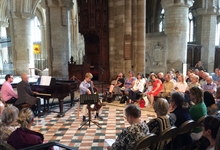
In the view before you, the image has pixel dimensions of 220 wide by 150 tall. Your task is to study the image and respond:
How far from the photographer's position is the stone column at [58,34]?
40.0ft

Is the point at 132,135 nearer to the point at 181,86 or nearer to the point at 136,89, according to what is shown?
the point at 181,86

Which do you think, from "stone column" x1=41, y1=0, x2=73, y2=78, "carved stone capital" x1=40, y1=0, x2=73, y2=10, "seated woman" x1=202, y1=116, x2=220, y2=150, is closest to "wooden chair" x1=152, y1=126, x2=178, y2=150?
"seated woman" x1=202, y1=116, x2=220, y2=150

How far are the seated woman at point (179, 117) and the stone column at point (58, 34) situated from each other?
1025 cm

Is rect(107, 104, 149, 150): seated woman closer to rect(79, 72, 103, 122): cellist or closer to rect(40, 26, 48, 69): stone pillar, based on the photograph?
rect(79, 72, 103, 122): cellist

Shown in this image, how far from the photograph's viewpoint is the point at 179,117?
3012 mm

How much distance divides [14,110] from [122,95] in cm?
589

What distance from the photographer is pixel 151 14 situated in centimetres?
2183

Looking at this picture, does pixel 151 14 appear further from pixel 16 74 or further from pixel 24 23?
pixel 16 74

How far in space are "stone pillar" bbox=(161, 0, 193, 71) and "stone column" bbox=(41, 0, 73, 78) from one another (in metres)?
6.64

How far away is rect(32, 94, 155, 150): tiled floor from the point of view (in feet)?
14.3

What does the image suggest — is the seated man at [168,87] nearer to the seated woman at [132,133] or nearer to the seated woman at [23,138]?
the seated woman at [132,133]

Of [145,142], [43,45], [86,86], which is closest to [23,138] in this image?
[145,142]

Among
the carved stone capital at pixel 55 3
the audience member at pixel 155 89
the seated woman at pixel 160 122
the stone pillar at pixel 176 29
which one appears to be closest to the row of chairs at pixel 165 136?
the seated woman at pixel 160 122

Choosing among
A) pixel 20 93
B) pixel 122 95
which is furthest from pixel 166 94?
pixel 20 93
